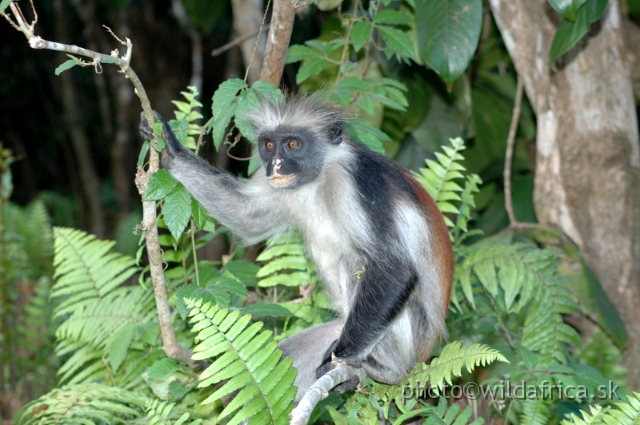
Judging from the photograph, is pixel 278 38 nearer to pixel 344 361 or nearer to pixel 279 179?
pixel 279 179

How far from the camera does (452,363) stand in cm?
350

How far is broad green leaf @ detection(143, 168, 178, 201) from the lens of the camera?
11.0ft

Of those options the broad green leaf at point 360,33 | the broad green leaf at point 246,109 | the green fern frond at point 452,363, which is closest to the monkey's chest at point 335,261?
the green fern frond at point 452,363

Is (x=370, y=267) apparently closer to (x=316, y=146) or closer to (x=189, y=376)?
(x=316, y=146)

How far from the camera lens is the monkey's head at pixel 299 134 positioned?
4.10m

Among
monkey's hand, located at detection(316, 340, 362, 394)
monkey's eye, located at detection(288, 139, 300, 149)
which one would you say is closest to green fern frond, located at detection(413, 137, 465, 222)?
monkey's eye, located at detection(288, 139, 300, 149)

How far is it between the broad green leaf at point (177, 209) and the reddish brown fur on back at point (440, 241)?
4.31ft

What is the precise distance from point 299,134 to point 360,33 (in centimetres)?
85

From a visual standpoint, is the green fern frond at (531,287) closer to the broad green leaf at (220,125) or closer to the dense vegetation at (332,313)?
the dense vegetation at (332,313)

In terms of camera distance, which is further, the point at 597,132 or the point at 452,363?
the point at 597,132

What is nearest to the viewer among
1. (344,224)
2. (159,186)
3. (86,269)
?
(159,186)

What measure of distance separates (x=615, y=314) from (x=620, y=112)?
67.8 inches

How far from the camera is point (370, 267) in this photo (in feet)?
12.9

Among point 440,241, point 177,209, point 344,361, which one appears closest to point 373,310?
point 344,361
